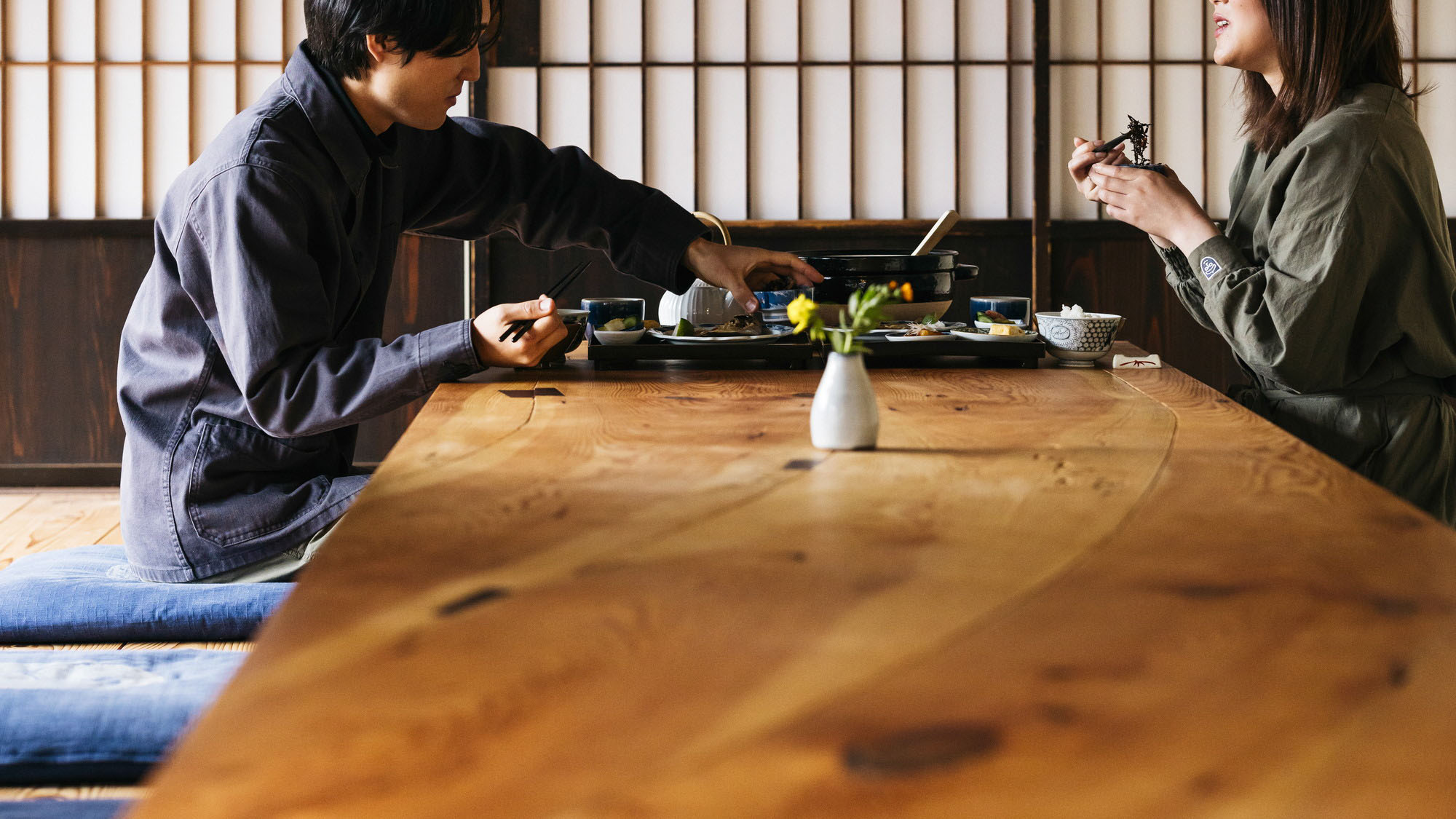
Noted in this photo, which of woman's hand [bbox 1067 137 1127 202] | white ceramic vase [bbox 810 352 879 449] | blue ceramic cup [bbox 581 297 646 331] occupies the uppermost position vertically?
woman's hand [bbox 1067 137 1127 202]

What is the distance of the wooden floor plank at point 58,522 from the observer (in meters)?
3.43

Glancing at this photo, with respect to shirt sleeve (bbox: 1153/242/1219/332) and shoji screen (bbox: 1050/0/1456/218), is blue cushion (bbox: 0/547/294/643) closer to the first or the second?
shirt sleeve (bbox: 1153/242/1219/332)

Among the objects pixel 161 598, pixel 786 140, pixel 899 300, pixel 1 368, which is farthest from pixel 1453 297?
pixel 1 368

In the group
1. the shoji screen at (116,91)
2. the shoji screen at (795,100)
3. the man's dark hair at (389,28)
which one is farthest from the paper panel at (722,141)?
the man's dark hair at (389,28)

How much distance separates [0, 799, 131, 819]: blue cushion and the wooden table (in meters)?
0.32

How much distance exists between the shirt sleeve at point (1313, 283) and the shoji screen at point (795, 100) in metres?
2.46

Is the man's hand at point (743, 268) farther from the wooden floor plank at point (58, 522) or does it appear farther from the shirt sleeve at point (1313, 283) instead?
the wooden floor plank at point (58, 522)

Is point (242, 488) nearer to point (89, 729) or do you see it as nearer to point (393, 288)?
point (89, 729)

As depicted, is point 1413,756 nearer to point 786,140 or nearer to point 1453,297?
point 1453,297

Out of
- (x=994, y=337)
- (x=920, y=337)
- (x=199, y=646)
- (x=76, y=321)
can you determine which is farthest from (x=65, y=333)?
(x=994, y=337)

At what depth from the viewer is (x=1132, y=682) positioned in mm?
657

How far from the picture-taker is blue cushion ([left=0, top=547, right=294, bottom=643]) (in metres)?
1.51

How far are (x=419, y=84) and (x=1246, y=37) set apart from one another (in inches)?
51.9

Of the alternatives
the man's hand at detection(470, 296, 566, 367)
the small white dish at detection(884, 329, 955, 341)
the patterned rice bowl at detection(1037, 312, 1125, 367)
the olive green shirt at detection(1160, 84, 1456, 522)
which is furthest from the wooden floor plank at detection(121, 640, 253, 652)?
the olive green shirt at detection(1160, 84, 1456, 522)
